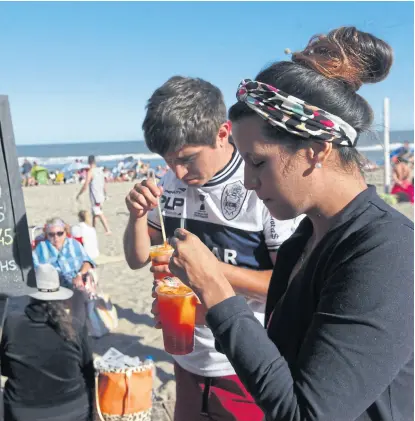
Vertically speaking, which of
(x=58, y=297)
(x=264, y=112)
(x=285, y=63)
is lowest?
(x=58, y=297)

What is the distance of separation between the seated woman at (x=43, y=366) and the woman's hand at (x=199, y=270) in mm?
2267

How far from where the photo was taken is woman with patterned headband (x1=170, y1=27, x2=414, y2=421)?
1062 mm

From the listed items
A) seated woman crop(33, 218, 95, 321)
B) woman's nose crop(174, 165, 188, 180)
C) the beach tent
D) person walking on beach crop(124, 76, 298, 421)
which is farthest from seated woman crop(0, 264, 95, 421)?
the beach tent

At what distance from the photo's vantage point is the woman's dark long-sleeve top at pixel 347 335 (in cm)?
106

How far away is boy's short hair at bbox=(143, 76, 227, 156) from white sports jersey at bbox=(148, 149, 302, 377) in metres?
0.20

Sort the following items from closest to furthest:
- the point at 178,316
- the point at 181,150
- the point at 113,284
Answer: the point at 178,316 < the point at 181,150 < the point at 113,284

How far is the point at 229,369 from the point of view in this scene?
2211 millimetres

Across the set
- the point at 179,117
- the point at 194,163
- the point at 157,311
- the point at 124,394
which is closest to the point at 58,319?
the point at 124,394

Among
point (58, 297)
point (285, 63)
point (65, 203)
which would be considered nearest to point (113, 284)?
point (58, 297)

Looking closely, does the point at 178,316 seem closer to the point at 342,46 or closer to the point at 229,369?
the point at 229,369

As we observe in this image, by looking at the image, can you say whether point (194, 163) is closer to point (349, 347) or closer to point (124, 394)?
point (349, 347)

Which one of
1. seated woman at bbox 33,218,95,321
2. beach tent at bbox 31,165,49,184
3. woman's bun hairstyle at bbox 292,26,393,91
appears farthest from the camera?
beach tent at bbox 31,165,49,184

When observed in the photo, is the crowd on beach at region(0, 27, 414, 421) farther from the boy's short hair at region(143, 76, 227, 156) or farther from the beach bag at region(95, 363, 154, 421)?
the beach bag at region(95, 363, 154, 421)

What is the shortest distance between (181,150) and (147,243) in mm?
496
